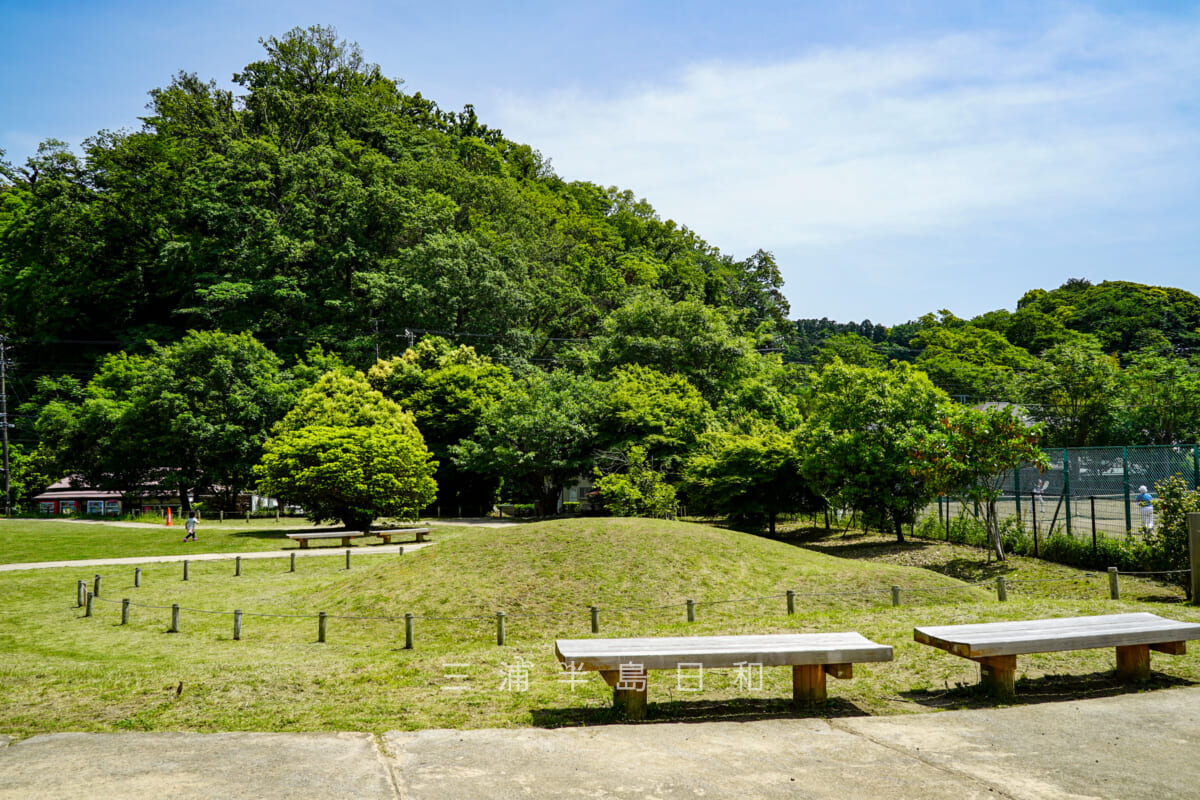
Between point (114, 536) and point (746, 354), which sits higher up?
point (746, 354)

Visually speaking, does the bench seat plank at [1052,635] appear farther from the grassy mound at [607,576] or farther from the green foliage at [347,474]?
the green foliage at [347,474]

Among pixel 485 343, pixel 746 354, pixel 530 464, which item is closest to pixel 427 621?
pixel 530 464

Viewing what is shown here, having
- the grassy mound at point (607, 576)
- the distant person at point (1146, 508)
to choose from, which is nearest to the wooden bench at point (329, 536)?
the grassy mound at point (607, 576)

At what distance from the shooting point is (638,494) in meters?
32.2

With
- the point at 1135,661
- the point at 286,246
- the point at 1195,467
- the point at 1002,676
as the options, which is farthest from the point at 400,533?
the point at 286,246

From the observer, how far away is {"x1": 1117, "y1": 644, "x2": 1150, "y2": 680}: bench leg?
820 cm

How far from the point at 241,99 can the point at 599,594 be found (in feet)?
263

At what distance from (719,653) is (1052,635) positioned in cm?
333

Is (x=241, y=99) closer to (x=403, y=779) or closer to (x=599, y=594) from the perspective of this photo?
(x=599, y=594)

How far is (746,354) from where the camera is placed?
50.2m

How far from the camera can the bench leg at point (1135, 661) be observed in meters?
8.20

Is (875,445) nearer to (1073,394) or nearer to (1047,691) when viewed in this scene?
(1047,691)

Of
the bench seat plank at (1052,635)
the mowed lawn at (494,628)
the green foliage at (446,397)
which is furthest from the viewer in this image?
the green foliage at (446,397)

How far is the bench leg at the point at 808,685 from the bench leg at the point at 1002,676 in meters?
1.60
